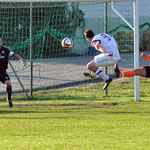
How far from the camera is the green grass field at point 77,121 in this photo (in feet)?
28.7

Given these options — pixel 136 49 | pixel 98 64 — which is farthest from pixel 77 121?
pixel 136 49

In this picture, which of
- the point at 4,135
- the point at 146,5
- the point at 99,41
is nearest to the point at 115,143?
the point at 4,135

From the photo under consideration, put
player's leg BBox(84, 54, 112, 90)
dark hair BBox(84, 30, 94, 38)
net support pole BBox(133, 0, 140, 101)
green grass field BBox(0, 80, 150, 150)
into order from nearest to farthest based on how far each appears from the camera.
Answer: green grass field BBox(0, 80, 150, 150) → dark hair BBox(84, 30, 94, 38) → player's leg BBox(84, 54, 112, 90) → net support pole BBox(133, 0, 140, 101)

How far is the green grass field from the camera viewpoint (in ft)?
28.7

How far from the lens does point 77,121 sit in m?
11.7

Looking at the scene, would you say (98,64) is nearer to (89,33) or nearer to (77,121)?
(89,33)

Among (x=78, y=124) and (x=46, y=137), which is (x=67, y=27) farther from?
(x=46, y=137)

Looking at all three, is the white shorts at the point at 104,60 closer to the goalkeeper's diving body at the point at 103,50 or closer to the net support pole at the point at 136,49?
the goalkeeper's diving body at the point at 103,50

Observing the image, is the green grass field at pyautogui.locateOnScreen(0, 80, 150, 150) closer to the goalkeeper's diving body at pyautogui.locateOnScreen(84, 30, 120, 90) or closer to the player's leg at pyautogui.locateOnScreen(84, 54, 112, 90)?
the player's leg at pyautogui.locateOnScreen(84, 54, 112, 90)

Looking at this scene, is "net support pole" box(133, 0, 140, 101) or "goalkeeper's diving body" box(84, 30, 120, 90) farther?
"net support pole" box(133, 0, 140, 101)

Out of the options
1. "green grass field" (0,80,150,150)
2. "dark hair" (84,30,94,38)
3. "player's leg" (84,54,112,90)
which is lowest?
"green grass field" (0,80,150,150)

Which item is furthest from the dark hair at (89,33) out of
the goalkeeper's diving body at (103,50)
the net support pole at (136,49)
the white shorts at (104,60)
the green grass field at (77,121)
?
the net support pole at (136,49)

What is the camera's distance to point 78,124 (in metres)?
11.2

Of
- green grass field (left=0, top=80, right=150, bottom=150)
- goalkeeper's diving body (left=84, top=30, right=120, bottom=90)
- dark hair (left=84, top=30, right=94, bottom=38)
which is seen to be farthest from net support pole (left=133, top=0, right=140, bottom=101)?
dark hair (left=84, top=30, right=94, bottom=38)
